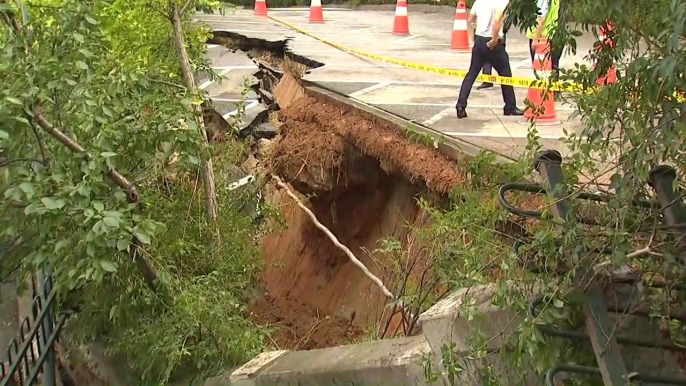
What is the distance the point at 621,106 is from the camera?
2.71 metres

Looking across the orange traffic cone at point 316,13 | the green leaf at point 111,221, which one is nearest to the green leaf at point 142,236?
the green leaf at point 111,221

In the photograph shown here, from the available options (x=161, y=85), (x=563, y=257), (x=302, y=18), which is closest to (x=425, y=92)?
(x=161, y=85)

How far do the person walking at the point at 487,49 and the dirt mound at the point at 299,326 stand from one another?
2418 mm

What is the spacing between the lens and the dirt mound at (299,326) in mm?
6477

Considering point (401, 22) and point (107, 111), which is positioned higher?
point (107, 111)

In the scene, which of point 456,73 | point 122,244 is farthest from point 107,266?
point 456,73

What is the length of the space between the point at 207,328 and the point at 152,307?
1.50 feet

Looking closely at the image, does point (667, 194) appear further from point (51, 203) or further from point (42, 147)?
point (42, 147)

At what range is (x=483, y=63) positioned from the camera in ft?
24.7

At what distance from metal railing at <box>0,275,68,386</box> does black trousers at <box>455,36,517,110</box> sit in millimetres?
4187

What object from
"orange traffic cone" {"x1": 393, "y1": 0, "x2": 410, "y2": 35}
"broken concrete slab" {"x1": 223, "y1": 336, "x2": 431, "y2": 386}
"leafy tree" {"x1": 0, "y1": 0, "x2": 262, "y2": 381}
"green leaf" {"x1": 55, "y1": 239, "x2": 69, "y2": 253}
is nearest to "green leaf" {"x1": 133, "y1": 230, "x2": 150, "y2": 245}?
"leafy tree" {"x1": 0, "y1": 0, "x2": 262, "y2": 381}

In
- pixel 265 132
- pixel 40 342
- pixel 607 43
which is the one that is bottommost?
pixel 40 342

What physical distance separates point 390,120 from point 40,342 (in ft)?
12.0

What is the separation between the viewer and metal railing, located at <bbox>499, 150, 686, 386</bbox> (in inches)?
103
